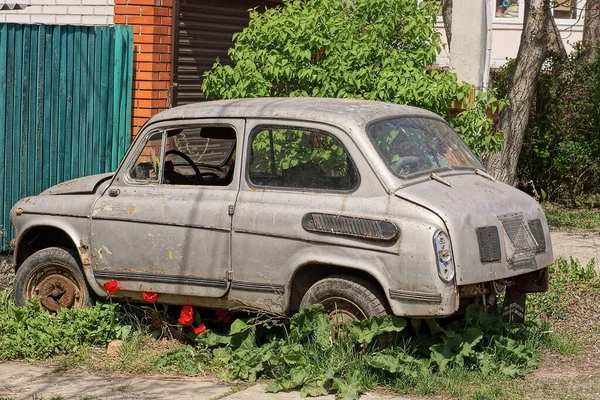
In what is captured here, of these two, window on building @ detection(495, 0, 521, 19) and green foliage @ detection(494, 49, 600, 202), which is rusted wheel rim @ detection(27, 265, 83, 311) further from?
window on building @ detection(495, 0, 521, 19)

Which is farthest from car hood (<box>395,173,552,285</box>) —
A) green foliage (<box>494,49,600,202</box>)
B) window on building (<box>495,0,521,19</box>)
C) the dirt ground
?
window on building (<box>495,0,521,19</box>)

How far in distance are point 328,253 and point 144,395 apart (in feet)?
4.69

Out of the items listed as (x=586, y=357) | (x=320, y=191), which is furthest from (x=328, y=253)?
(x=586, y=357)

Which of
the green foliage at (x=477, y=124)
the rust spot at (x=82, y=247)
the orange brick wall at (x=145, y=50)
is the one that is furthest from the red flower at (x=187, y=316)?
the orange brick wall at (x=145, y=50)

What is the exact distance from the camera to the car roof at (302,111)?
23.4 feet

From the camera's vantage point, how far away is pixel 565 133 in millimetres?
14969

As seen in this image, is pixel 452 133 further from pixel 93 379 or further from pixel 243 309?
pixel 93 379

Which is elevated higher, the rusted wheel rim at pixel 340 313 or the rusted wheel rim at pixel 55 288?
the rusted wheel rim at pixel 340 313

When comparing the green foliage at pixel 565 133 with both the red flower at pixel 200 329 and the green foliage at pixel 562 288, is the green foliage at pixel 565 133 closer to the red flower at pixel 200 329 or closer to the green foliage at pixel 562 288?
the green foliage at pixel 562 288

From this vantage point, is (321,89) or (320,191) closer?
(320,191)

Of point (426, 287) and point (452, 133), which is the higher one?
point (452, 133)

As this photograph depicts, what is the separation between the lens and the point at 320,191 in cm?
703

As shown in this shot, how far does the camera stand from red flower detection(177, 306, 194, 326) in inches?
295

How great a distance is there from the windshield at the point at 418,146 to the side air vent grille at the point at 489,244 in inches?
25.0
